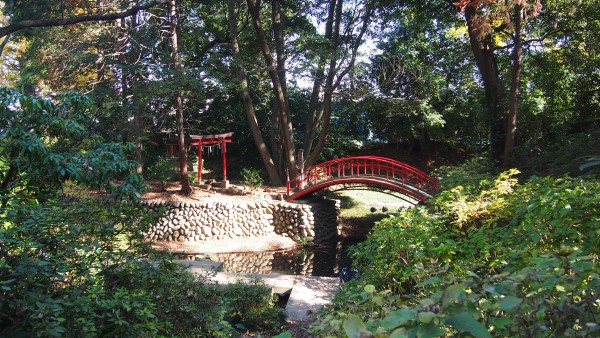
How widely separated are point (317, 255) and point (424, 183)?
344cm

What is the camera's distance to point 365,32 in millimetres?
13977

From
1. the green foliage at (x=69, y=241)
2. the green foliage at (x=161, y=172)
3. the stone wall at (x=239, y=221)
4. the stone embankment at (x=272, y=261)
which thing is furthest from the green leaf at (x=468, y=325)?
the green foliage at (x=161, y=172)

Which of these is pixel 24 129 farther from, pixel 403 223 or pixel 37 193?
pixel 403 223

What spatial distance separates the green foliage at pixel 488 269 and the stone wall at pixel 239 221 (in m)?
6.49

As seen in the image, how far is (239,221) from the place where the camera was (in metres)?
12.6

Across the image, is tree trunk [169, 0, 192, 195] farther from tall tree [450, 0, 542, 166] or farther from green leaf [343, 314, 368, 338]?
green leaf [343, 314, 368, 338]

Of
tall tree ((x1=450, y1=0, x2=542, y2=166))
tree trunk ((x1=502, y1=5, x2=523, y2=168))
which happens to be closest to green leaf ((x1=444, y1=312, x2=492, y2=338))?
tall tree ((x1=450, y1=0, x2=542, y2=166))

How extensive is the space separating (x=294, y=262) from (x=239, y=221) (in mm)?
2488

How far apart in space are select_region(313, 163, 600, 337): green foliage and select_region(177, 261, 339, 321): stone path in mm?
1575

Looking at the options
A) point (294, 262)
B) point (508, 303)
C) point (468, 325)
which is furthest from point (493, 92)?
point (468, 325)

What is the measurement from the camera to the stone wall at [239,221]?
1231 centimetres

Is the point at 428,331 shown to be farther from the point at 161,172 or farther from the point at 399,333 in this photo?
the point at 161,172

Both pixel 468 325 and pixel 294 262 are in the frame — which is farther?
pixel 294 262

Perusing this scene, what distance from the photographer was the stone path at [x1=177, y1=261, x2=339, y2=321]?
6233mm
